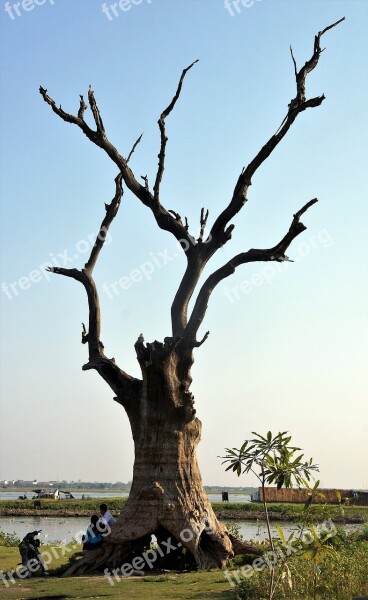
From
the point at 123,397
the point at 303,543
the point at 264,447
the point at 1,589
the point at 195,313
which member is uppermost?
the point at 195,313

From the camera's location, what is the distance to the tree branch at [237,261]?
50.3ft

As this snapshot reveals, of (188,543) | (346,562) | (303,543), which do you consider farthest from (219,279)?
(303,543)

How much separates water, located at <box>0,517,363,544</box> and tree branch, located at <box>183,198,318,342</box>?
37.2 ft

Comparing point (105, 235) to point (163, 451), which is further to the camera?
point (105, 235)

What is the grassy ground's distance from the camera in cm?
1139

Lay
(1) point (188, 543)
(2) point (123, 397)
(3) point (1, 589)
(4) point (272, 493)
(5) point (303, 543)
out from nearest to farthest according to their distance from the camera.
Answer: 1. (5) point (303, 543)
2. (3) point (1, 589)
3. (1) point (188, 543)
4. (2) point (123, 397)
5. (4) point (272, 493)

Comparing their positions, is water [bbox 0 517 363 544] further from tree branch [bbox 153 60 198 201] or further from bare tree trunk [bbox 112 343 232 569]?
tree branch [bbox 153 60 198 201]

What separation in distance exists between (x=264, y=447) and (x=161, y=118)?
344 inches

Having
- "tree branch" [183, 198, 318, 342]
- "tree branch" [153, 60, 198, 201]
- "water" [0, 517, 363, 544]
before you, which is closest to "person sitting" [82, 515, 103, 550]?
"tree branch" [183, 198, 318, 342]

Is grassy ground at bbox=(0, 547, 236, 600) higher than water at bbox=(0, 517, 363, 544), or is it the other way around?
water at bbox=(0, 517, 363, 544)

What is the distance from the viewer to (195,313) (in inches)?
606

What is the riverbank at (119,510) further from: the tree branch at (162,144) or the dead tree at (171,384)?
the tree branch at (162,144)

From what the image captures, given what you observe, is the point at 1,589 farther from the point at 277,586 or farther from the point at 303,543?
the point at 303,543

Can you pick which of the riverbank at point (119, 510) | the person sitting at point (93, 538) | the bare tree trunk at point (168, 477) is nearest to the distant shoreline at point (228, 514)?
the riverbank at point (119, 510)
